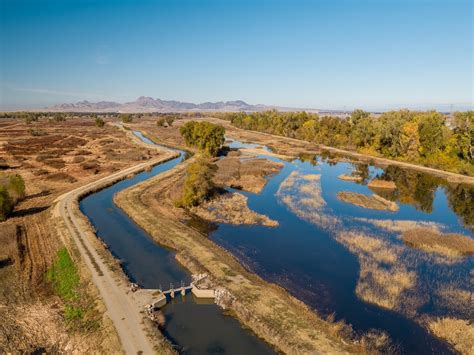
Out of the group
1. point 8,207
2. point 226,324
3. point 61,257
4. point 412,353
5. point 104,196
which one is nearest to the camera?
point 412,353

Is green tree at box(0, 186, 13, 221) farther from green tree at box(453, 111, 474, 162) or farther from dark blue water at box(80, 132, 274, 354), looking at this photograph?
green tree at box(453, 111, 474, 162)

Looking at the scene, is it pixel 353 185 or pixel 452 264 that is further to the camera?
pixel 353 185

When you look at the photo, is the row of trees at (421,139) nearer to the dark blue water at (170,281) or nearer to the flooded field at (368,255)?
the flooded field at (368,255)

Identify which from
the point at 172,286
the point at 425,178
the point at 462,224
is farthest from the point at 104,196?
the point at 425,178

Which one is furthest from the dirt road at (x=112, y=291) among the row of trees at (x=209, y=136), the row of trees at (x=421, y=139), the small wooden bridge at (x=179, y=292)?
the row of trees at (x=421, y=139)

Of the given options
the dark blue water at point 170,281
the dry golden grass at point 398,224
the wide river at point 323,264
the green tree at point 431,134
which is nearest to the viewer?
the dark blue water at point 170,281

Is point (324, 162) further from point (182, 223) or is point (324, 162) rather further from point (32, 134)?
point (32, 134)
